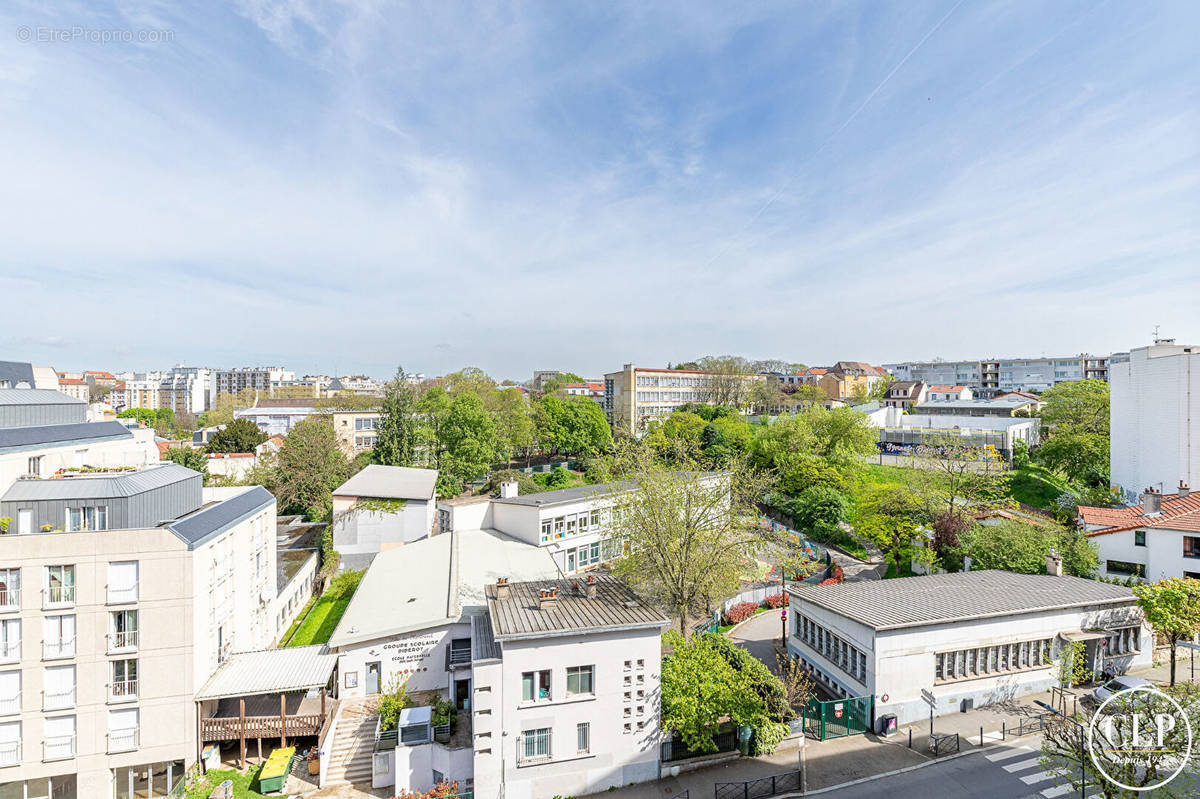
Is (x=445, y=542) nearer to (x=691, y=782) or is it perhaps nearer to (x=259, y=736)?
(x=259, y=736)

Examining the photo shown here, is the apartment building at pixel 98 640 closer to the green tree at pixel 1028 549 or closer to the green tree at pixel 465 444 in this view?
the green tree at pixel 465 444

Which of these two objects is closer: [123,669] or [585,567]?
[123,669]

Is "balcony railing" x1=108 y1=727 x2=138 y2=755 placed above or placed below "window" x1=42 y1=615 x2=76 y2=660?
below

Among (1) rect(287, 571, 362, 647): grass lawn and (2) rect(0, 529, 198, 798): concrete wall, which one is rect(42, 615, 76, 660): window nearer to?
(2) rect(0, 529, 198, 798): concrete wall

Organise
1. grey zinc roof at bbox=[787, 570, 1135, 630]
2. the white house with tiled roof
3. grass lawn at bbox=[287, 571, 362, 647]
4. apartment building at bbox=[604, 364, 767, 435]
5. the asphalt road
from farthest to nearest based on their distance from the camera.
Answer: apartment building at bbox=[604, 364, 767, 435], grass lawn at bbox=[287, 571, 362, 647], the white house with tiled roof, grey zinc roof at bbox=[787, 570, 1135, 630], the asphalt road

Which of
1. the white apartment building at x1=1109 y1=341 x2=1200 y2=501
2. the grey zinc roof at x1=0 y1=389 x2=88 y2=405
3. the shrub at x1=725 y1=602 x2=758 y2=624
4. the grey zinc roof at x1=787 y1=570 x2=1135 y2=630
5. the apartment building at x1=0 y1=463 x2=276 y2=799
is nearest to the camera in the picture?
the apartment building at x1=0 y1=463 x2=276 y2=799

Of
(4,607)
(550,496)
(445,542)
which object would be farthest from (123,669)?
(550,496)

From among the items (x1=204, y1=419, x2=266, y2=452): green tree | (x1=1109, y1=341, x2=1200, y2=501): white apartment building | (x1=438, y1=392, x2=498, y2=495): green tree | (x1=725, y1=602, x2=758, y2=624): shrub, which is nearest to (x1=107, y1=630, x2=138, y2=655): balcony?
(x1=725, y1=602, x2=758, y2=624): shrub
